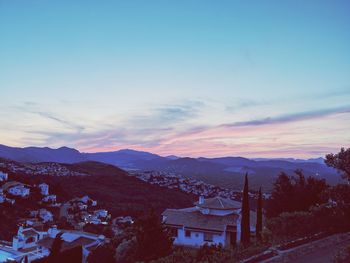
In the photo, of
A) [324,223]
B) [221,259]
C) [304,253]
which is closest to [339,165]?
[324,223]

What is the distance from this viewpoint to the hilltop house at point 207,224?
1356 inches

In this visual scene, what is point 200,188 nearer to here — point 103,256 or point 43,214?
point 43,214

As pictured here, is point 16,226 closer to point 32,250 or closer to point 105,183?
point 32,250

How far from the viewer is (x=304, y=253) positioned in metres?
15.0

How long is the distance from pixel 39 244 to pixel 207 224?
23528 mm

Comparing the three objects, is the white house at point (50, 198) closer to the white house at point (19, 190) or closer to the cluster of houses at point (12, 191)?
the cluster of houses at point (12, 191)

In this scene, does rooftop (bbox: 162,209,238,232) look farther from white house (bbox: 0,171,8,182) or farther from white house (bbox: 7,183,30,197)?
white house (bbox: 0,171,8,182)

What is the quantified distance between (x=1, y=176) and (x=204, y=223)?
75788 millimetres

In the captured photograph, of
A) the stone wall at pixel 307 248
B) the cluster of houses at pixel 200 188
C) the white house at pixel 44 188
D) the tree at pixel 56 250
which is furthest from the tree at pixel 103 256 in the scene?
the white house at pixel 44 188

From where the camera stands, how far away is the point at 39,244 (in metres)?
47.3

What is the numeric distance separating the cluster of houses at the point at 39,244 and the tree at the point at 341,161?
29507 millimetres

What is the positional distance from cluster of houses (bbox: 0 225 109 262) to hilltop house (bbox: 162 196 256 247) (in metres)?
10.1

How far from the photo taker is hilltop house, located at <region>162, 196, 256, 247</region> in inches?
1356

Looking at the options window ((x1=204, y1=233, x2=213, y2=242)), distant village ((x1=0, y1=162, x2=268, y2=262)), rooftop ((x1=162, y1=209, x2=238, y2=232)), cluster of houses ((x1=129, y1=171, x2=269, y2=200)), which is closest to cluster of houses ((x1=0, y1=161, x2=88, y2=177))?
cluster of houses ((x1=129, y1=171, x2=269, y2=200))
